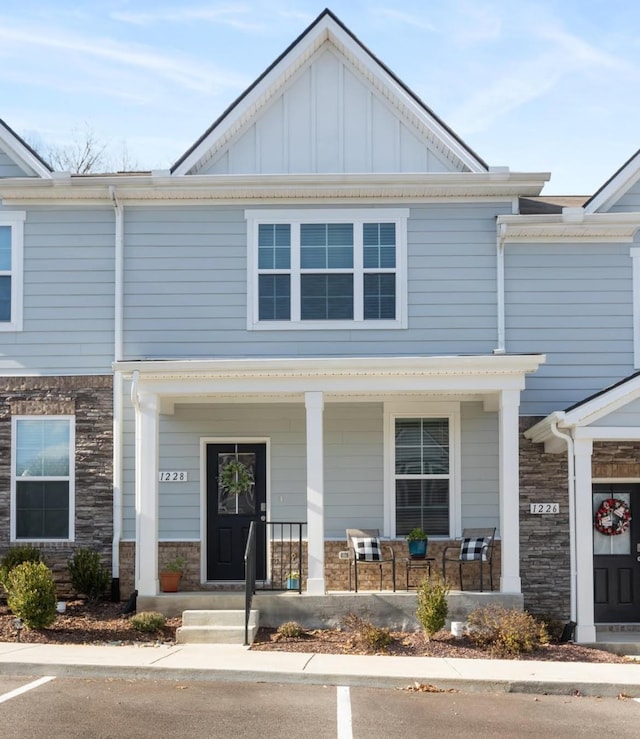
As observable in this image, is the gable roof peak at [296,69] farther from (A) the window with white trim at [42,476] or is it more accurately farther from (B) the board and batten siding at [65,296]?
(A) the window with white trim at [42,476]

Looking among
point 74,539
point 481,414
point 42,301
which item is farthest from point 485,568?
point 42,301

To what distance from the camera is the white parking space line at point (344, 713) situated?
8195mm

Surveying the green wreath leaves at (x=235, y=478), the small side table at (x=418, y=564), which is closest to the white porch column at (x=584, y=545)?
the small side table at (x=418, y=564)

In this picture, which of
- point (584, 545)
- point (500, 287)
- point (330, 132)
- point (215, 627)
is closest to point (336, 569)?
point (215, 627)

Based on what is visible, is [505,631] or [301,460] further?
[301,460]

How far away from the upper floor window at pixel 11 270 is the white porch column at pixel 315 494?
4.66 m

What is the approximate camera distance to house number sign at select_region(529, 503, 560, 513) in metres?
14.5

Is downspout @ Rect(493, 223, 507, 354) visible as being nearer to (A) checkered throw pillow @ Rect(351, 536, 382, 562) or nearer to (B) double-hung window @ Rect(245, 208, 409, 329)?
(B) double-hung window @ Rect(245, 208, 409, 329)

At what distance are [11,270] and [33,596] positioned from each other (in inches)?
202

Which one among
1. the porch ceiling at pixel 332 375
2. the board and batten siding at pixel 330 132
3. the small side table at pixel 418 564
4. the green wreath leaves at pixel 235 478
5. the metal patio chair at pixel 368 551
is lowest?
the small side table at pixel 418 564

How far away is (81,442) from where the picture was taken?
14.7 metres

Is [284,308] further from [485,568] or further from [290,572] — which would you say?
[485,568]

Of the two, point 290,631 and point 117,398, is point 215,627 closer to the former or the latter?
point 290,631

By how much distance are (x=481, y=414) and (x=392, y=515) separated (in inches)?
78.2
